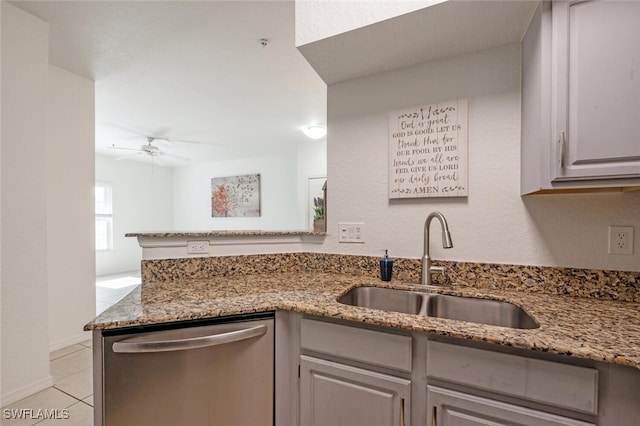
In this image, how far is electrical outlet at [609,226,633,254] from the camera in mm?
1192

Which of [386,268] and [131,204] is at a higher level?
[131,204]

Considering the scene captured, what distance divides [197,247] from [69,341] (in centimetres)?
218

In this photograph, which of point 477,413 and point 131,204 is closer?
point 477,413

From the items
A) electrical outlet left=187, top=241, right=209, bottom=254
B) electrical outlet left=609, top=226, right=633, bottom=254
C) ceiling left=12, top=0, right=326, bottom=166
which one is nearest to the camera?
electrical outlet left=609, top=226, right=633, bottom=254

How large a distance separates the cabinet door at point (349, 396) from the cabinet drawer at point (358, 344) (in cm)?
5

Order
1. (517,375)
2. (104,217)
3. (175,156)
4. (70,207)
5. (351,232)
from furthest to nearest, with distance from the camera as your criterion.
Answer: (175,156) → (104,217) → (70,207) → (351,232) → (517,375)

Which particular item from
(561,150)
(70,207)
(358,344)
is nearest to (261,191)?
(70,207)

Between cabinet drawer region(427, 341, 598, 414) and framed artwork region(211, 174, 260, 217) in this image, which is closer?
cabinet drawer region(427, 341, 598, 414)

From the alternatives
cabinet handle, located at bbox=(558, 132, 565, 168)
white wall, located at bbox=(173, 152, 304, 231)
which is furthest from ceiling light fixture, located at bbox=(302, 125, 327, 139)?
cabinet handle, located at bbox=(558, 132, 565, 168)

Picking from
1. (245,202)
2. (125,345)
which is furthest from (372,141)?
(245,202)

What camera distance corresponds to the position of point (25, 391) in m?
1.91

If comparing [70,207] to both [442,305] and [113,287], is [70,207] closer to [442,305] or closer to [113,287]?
[113,287]

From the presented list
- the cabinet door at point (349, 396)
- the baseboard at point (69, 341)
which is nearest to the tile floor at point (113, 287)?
the baseboard at point (69, 341)

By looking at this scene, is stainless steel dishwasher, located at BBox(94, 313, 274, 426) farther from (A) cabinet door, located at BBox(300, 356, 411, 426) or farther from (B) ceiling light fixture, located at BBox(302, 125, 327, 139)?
(B) ceiling light fixture, located at BBox(302, 125, 327, 139)
